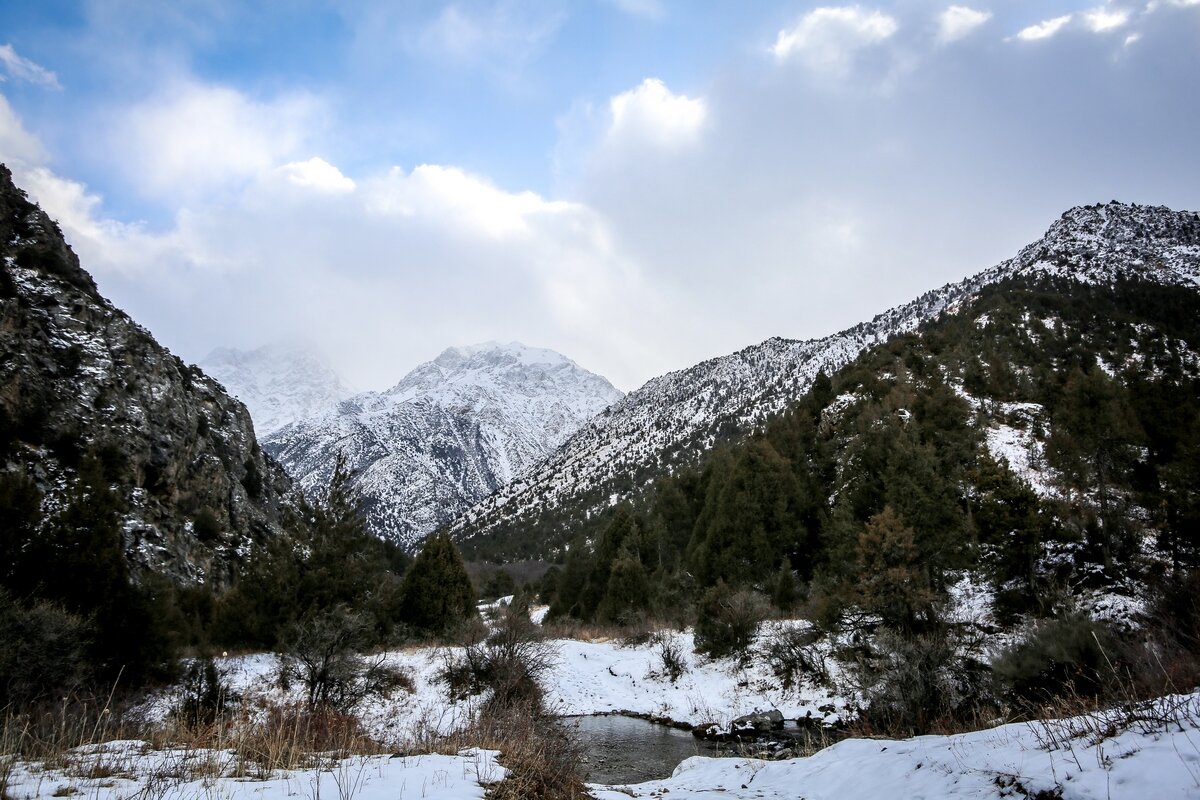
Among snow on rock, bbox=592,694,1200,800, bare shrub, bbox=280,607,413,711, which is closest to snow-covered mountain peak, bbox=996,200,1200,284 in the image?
snow on rock, bbox=592,694,1200,800

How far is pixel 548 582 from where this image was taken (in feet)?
211

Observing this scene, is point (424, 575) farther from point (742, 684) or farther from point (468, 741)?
point (468, 741)

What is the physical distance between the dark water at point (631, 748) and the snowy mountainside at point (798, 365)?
10754cm

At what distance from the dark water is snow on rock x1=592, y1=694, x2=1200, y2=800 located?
5497 millimetres

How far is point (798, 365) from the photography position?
173 meters

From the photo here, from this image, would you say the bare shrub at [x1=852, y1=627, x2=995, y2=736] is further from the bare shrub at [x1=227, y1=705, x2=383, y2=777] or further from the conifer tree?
the conifer tree

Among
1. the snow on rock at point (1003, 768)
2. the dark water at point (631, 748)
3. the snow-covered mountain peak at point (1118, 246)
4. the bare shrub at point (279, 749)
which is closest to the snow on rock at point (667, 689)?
the dark water at point (631, 748)

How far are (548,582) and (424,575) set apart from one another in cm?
2959

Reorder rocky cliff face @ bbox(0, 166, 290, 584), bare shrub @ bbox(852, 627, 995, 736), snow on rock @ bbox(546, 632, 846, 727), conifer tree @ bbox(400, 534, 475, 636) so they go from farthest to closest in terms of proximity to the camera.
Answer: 1. conifer tree @ bbox(400, 534, 475, 636)
2. rocky cliff face @ bbox(0, 166, 290, 584)
3. snow on rock @ bbox(546, 632, 846, 727)
4. bare shrub @ bbox(852, 627, 995, 736)

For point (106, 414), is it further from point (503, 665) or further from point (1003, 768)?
point (1003, 768)

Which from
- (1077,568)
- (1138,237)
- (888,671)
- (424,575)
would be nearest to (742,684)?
(888,671)

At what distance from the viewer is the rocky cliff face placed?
33062 mm

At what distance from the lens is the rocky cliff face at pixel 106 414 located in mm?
33062

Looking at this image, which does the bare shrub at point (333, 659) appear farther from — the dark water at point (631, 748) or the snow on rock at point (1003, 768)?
the snow on rock at point (1003, 768)
